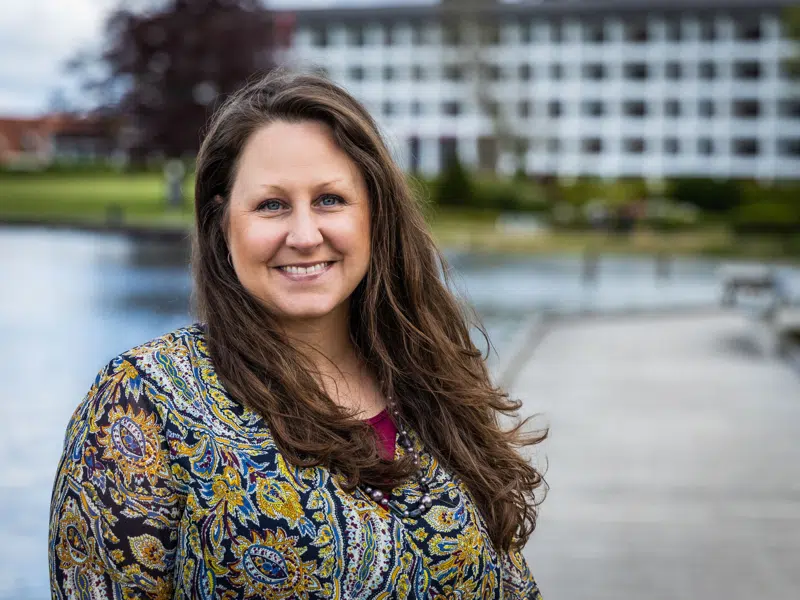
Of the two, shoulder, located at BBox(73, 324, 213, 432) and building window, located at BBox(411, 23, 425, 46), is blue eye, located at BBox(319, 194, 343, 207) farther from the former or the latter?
building window, located at BBox(411, 23, 425, 46)

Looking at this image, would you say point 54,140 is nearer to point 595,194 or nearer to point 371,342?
point 595,194

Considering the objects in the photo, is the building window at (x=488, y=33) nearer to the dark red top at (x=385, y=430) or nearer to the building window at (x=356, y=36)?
the building window at (x=356, y=36)

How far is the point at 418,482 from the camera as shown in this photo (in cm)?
201

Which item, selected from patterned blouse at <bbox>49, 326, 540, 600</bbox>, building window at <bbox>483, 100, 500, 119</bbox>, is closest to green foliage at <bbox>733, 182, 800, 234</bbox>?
building window at <bbox>483, 100, 500, 119</bbox>

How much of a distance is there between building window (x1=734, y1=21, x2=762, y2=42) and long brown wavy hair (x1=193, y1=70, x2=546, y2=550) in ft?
285

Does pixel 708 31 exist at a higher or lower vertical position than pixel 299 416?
lower

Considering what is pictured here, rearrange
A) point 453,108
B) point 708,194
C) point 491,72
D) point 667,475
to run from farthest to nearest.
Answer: point 453,108 < point 491,72 < point 708,194 < point 667,475

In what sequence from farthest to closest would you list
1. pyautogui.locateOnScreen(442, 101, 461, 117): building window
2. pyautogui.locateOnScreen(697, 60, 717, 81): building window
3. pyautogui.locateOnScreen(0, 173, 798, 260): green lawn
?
pyautogui.locateOnScreen(442, 101, 461, 117): building window → pyautogui.locateOnScreen(697, 60, 717, 81): building window → pyautogui.locateOnScreen(0, 173, 798, 260): green lawn

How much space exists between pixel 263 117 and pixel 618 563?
179 inches

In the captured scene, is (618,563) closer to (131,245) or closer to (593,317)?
(593,317)

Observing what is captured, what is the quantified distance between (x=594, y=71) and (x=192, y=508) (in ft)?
288

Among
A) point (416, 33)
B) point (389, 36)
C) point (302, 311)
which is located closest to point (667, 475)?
point (302, 311)

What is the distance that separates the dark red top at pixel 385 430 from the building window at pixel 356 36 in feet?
299

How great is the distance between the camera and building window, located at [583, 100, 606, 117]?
8638cm
